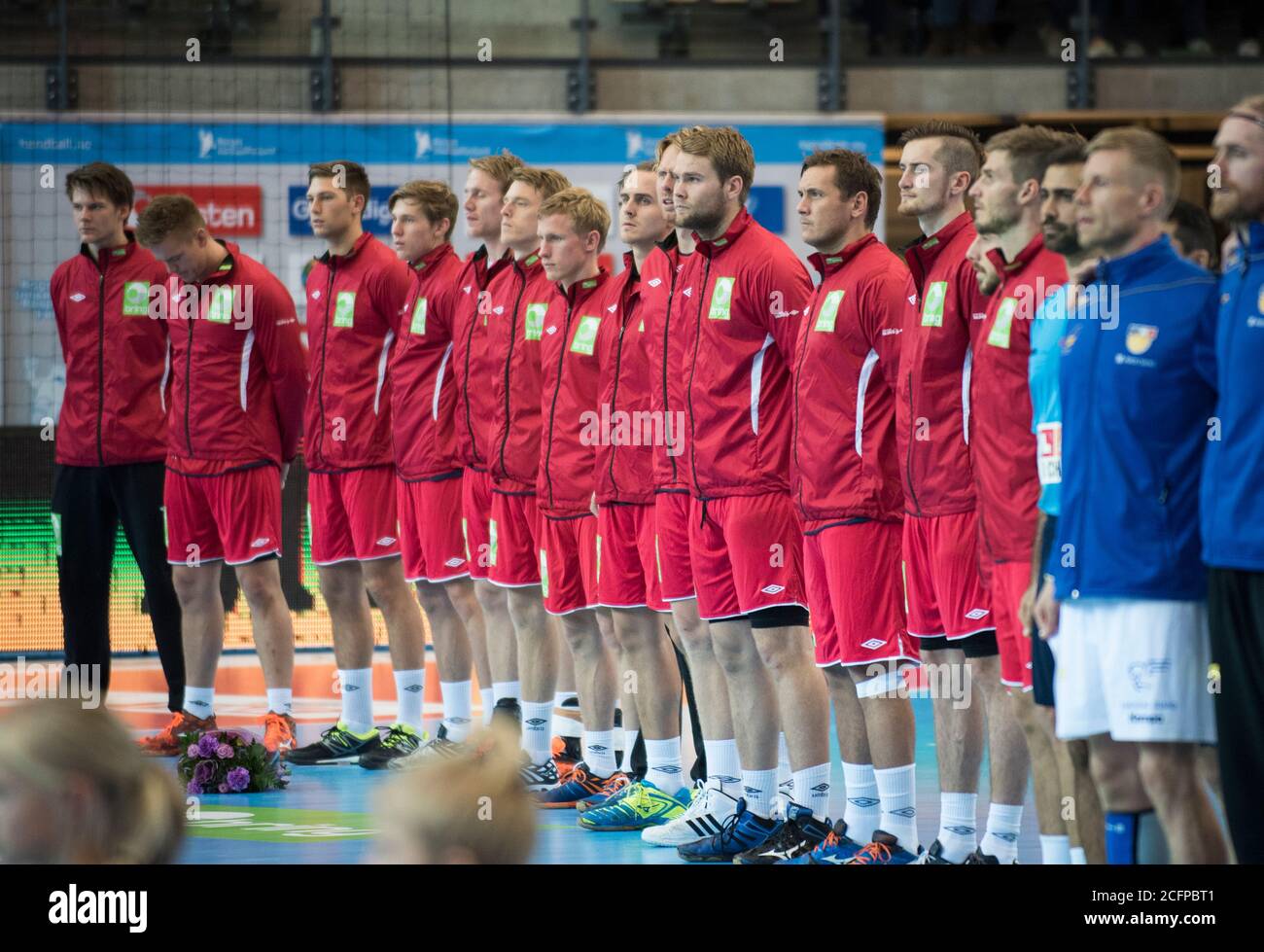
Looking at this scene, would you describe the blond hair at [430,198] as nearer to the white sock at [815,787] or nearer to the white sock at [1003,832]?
the white sock at [815,787]

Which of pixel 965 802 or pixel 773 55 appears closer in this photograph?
pixel 965 802

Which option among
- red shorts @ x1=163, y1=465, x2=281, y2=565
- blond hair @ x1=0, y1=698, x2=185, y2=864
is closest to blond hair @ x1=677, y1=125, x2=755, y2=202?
red shorts @ x1=163, y1=465, x2=281, y2=565

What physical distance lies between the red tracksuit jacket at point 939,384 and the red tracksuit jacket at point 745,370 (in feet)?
2.35

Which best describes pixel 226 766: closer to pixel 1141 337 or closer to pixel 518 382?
pixel 518 382

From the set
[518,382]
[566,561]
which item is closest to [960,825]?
[566,561]

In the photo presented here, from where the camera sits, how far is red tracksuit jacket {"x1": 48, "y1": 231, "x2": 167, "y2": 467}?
823cm

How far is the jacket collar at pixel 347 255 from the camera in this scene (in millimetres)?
8102

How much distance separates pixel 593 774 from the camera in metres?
6.98

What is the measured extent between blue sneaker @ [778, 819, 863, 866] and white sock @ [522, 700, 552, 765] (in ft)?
6.34

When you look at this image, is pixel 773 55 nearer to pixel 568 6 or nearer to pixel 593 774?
pixel 568 6
